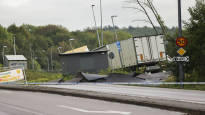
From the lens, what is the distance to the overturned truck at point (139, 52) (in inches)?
1321

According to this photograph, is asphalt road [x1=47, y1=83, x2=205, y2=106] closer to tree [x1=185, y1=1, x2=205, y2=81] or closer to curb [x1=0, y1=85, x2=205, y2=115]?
curb [x1=0, y1=85, x2=205, y2=115]

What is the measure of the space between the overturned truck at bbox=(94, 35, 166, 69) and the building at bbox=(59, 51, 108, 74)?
6.97ft

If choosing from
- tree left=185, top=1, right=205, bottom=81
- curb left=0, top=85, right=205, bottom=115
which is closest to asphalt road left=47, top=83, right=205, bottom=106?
curb left=0, top=85, right=205, bottom=115

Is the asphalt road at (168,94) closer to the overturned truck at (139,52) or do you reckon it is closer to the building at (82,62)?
the building at (82,62)

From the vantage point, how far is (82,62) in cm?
3312

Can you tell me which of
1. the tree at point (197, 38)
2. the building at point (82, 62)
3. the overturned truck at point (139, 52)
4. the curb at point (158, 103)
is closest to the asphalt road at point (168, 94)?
the curb at point (158, 103)

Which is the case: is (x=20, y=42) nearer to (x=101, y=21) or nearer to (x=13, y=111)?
(x=101, y=21)

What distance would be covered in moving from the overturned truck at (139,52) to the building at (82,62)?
2124 millimetres

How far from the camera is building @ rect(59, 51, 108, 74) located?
33.0m

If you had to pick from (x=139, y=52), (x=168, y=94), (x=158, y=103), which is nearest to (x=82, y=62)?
(x=139, y=52)

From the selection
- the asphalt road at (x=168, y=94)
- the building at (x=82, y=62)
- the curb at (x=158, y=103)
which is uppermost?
the building at (x=82, y=62)

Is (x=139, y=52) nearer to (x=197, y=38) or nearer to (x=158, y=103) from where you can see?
(x=197, y=38)

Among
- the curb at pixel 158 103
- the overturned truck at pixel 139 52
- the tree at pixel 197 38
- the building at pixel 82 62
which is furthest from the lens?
the overturned truck at pixel 139 52

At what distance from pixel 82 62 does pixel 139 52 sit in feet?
20.5
